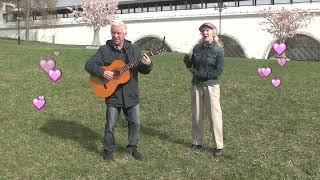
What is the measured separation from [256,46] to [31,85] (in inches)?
1737

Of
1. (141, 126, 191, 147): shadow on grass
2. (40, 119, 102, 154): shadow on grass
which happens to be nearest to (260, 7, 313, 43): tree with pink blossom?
(141, 126, 191, 147): shadow on grass

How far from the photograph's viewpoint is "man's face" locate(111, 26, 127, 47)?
662 cm

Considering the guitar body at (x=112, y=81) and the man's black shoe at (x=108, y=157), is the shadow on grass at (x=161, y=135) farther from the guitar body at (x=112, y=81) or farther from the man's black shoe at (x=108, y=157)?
the guitar body at (x=112, y=81)

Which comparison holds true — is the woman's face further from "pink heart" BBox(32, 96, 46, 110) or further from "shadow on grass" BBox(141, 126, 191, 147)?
"pink heart" BBox(32, 96, 46, 110)

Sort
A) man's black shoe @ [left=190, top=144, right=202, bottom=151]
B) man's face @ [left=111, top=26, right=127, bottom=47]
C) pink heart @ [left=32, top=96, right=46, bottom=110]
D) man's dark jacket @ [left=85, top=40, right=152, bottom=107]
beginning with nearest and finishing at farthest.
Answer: man's face @ [left=111, top=26, right=127, bottom=47] < man's dark jacket @ [left=85, top=40, right=152, bottom=107] < man's black shoe @ [left=190, top=144, right=202, bottom=151] < pink heart @ [left=32, top=96, right=46, bottom=110]

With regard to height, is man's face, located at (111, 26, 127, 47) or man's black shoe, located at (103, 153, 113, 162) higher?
man's face, located at (111, 26, 127, 47)

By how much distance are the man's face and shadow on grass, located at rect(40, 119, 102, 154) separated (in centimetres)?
201

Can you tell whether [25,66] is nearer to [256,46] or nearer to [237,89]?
[237,89]

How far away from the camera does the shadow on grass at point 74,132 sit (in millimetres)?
8066

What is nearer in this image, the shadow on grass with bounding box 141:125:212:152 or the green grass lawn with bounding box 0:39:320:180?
the green grass lawn with bounding box 0:39:320:180

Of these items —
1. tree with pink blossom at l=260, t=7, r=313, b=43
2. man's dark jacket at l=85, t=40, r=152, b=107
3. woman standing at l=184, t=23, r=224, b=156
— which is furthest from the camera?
tree with pink blossom at l=260, t=7, r=313, b=43

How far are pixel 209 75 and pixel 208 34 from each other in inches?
26.0

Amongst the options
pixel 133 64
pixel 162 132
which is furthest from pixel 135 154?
pixel 162 132

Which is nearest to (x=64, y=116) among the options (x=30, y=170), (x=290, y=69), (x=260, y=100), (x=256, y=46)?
(x=30, y=170)
